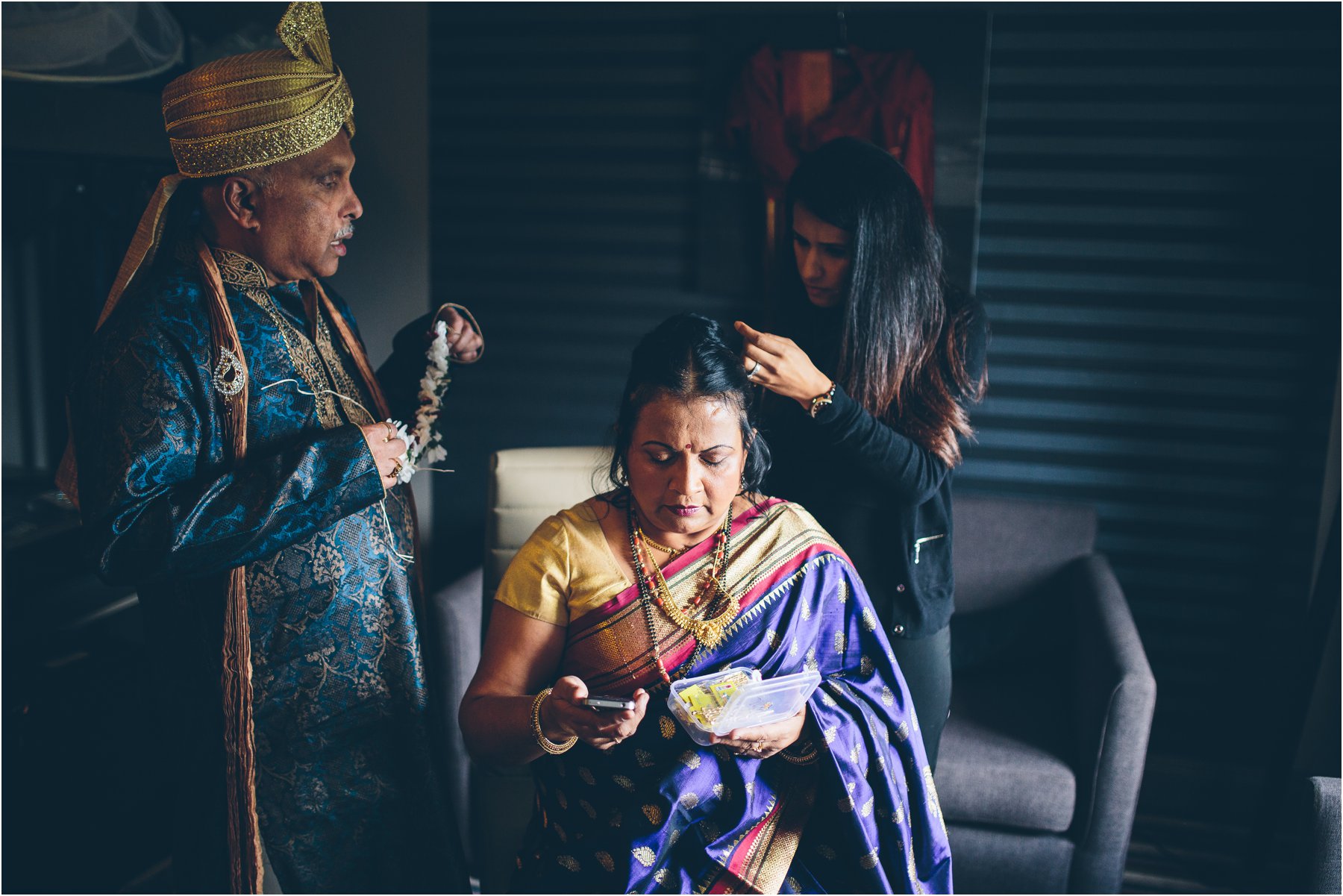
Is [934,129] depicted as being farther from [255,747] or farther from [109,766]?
[109,766]

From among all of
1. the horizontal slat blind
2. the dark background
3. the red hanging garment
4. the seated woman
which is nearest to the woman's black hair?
the seated woman

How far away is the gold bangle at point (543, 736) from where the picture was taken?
61.0 inches

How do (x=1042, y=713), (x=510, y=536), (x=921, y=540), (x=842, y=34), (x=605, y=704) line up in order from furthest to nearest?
(x=842, y=34) < (x=1042, y=713) < (x=510, y=536) < (x=921, y=540) < (x=605, y=704)

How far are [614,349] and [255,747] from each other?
198 centimetres

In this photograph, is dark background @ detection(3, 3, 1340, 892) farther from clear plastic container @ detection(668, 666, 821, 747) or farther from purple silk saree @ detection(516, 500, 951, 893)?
clear plastic container @ detection(668, 666, 821, 747)

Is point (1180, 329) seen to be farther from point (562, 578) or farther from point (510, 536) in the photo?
point (562, 578)

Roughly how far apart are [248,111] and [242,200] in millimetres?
151

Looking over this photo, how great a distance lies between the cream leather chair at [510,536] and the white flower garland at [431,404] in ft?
1.81

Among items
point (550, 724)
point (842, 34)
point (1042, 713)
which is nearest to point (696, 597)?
point (550, 724)

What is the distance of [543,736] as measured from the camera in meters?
1.55

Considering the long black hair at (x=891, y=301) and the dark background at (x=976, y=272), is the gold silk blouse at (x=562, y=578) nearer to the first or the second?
the long black hair at (x=891, y=301)

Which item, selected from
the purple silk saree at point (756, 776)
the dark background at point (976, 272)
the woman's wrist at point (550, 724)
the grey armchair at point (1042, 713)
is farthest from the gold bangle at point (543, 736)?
the dark background at point (976, 272)

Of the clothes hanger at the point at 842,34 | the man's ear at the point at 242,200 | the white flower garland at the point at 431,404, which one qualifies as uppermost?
the clothes hanger at the point at 842,34

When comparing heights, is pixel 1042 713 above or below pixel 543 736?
below
